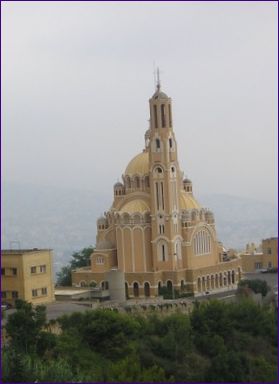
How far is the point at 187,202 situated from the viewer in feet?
198

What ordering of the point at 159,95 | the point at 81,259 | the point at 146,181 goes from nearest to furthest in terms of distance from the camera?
the point at 159,95
the point at 146,181
the point at 81,259

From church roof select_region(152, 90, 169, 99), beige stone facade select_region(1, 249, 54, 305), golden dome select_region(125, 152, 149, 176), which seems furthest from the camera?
golden dome select_region(125, 152, 149, 176)

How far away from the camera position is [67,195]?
477 ft

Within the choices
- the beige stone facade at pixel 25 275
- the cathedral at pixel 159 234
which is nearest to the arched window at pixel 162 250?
the cathedral at pixel 159 234

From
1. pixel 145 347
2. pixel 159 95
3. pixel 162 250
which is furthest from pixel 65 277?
pixel 145 347

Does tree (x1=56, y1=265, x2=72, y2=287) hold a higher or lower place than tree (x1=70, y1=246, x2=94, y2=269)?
lower

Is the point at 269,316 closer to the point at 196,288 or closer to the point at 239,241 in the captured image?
the point at 196,288

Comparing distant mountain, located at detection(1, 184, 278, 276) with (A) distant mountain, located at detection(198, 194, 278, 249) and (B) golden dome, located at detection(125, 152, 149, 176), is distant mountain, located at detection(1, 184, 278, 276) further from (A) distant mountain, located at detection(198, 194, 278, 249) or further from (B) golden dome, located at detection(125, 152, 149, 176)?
(B) golden dome, located at detection(125, 152, 149, 176)

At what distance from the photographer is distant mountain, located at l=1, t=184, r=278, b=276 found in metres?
104

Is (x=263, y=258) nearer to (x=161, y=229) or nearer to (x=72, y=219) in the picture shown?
(x=161, y=229)

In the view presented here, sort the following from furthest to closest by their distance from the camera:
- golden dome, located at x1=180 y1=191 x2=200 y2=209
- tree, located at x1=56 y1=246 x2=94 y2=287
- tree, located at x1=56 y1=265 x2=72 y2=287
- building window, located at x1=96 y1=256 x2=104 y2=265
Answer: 1. tree, located at x1=56 y1=246 x2=94 y2=287
2. tree, located at x1=56 y1=265 x2=72 y2=287
3. building window, located at x1=96 y1=256 x2=104 y2=265
4. golden dome, located at x1=180 y1=191 x2=200 y2=209

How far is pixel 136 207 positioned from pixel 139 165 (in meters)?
2.90

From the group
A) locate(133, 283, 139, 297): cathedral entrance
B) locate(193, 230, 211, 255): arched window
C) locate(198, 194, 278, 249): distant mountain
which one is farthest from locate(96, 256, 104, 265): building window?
locate(198, 194, 278, 249): distant mountain

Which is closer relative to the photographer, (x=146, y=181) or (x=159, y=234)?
(x=159, y=234)
